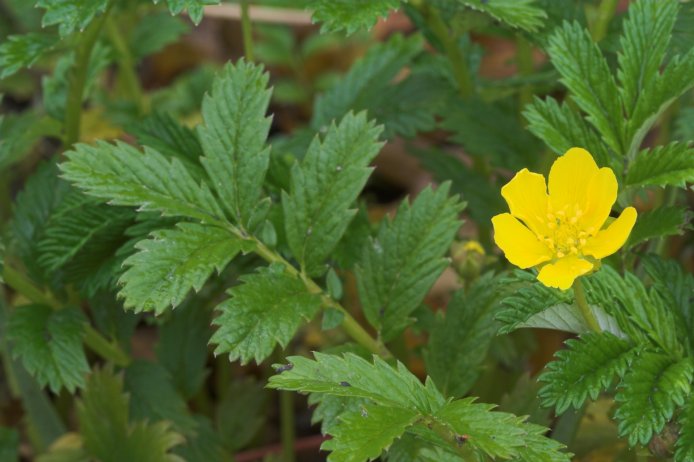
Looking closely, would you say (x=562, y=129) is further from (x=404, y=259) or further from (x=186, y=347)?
(x=186, y=347)

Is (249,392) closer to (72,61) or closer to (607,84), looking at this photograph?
(72,61)

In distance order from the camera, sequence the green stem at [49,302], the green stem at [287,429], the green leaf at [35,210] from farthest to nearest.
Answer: the green stem at [287,429]
the green leaf at [35,210]
the green stem at [49,302]

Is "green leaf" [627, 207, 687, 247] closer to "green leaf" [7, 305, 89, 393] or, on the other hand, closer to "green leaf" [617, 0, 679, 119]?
"green leaf" [617, 0, 679, 119]

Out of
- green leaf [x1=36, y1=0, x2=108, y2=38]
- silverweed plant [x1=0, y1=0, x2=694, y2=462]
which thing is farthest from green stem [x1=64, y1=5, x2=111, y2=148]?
green leaf [x1=36, y1=0, x2=108, y2=38]

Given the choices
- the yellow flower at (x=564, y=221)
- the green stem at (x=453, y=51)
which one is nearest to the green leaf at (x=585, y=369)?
the yellow flower at (x=564, y=221)

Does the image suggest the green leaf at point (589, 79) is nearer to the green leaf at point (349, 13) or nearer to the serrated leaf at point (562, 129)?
the serrated leaf at point (562, 129)
